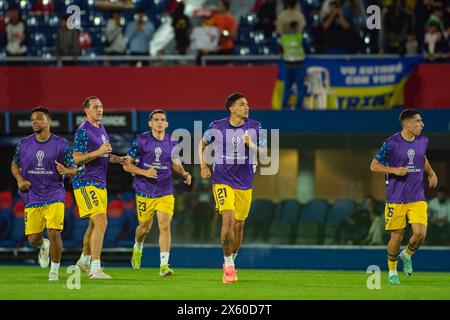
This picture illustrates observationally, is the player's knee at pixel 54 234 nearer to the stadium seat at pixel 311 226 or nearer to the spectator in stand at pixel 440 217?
the stadium seat at pixel 311 226

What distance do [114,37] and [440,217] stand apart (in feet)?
24.5

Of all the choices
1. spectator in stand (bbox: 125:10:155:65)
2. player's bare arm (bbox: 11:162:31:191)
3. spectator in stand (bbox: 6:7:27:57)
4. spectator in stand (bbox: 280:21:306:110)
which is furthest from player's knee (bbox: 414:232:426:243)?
spectator in stand (bbox: 6:7:27:57)

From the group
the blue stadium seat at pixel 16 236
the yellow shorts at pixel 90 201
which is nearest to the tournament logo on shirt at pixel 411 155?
the yellow shorts at pixel 90 201

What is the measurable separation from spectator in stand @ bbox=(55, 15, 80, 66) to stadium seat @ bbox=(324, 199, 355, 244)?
6031 mm

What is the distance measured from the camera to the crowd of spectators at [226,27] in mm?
23953

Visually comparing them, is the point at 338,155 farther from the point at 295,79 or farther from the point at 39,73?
the point at 39,73

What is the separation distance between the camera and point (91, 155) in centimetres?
1594

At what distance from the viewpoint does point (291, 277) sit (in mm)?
17734

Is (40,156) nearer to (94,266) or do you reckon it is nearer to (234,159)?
(94,266)

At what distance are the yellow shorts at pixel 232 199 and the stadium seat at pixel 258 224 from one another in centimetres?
728

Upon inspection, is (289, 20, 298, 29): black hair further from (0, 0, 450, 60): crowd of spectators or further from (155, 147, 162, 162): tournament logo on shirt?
(155, 147, 162, 162): tournament logo on shirt

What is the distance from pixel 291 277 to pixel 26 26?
1025cm

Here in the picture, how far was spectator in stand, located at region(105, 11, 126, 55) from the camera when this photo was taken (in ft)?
80.8
